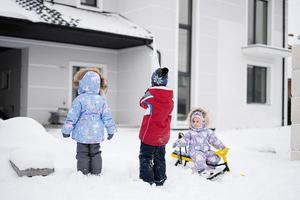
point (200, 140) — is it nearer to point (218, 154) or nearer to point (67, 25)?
point (218, 154)

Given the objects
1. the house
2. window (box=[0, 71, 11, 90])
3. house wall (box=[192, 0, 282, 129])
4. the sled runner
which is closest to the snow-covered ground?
the sled runner

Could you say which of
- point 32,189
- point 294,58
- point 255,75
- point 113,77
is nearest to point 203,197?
point 32,189

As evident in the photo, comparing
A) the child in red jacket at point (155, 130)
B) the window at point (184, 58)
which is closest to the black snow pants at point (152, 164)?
the child in red jacket at point (155, 130)

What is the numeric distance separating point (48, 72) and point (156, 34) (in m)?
3.70

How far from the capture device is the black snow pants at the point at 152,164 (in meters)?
4.96

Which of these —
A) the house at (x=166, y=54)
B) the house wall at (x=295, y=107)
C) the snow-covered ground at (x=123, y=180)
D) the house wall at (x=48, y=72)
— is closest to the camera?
the snow-covered ground at (x=123, y=180)

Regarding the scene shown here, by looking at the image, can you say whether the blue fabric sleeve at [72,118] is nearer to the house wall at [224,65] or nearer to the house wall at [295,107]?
the house wall at [295,107]

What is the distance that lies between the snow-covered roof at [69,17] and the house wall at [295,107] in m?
5.32

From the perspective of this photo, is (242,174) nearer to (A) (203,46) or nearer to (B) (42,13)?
(B) (42,13)

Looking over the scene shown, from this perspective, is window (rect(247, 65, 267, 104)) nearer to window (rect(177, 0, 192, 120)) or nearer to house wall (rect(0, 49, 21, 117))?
window (rect(177, 0, 192, 120))

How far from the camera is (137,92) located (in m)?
13.0

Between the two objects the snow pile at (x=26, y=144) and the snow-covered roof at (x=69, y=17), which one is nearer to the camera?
the snow pile at (x=26, y=144)

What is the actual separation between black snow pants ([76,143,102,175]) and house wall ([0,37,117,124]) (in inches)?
302

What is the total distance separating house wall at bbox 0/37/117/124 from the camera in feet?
39.7
